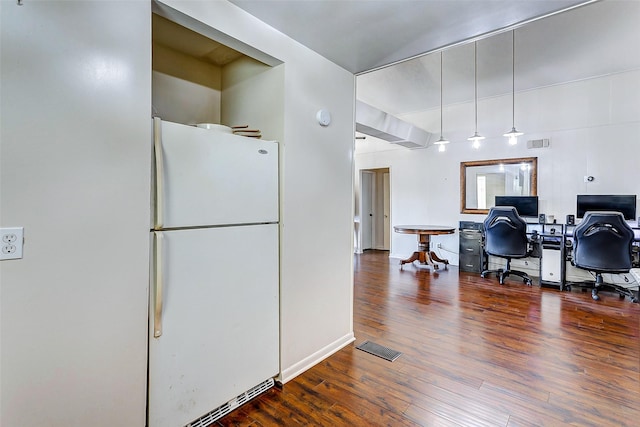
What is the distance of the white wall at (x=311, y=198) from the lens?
6.99ft

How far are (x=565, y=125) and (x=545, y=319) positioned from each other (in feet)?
10.9

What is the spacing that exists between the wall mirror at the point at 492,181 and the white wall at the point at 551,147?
102 mm

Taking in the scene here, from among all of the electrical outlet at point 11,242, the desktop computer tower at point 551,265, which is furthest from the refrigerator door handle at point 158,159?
the desktop computer tower at point 551,265

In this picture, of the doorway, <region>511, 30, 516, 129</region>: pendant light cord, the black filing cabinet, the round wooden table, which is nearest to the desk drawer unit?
the black filing cabinet

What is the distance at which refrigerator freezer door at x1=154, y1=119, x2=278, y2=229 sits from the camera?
5.13 feet

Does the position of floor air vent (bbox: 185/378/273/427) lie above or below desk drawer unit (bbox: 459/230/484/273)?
below

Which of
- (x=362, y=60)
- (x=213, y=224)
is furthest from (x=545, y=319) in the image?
(x=213, y=224)

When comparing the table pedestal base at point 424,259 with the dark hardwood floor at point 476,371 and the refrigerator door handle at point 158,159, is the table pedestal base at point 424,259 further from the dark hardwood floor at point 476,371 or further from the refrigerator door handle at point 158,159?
the refrigerator door handle at point 158,159

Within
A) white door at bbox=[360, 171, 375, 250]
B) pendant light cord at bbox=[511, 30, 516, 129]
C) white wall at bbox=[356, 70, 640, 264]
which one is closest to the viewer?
pendant light cord at bbox=[511, 30, 516, 129]

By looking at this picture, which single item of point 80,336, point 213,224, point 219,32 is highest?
point 219,32

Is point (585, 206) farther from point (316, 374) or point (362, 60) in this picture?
point (316, 374)

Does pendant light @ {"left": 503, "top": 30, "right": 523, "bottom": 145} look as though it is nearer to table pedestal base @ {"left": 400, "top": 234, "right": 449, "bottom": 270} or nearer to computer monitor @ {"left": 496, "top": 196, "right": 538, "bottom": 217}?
computer monitor @ {"left": 496, "top": 196, "right": 538, "bottom": 217}

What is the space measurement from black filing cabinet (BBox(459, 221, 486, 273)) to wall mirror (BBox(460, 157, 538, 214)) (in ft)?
1.27

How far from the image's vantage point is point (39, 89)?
1.17 metres
